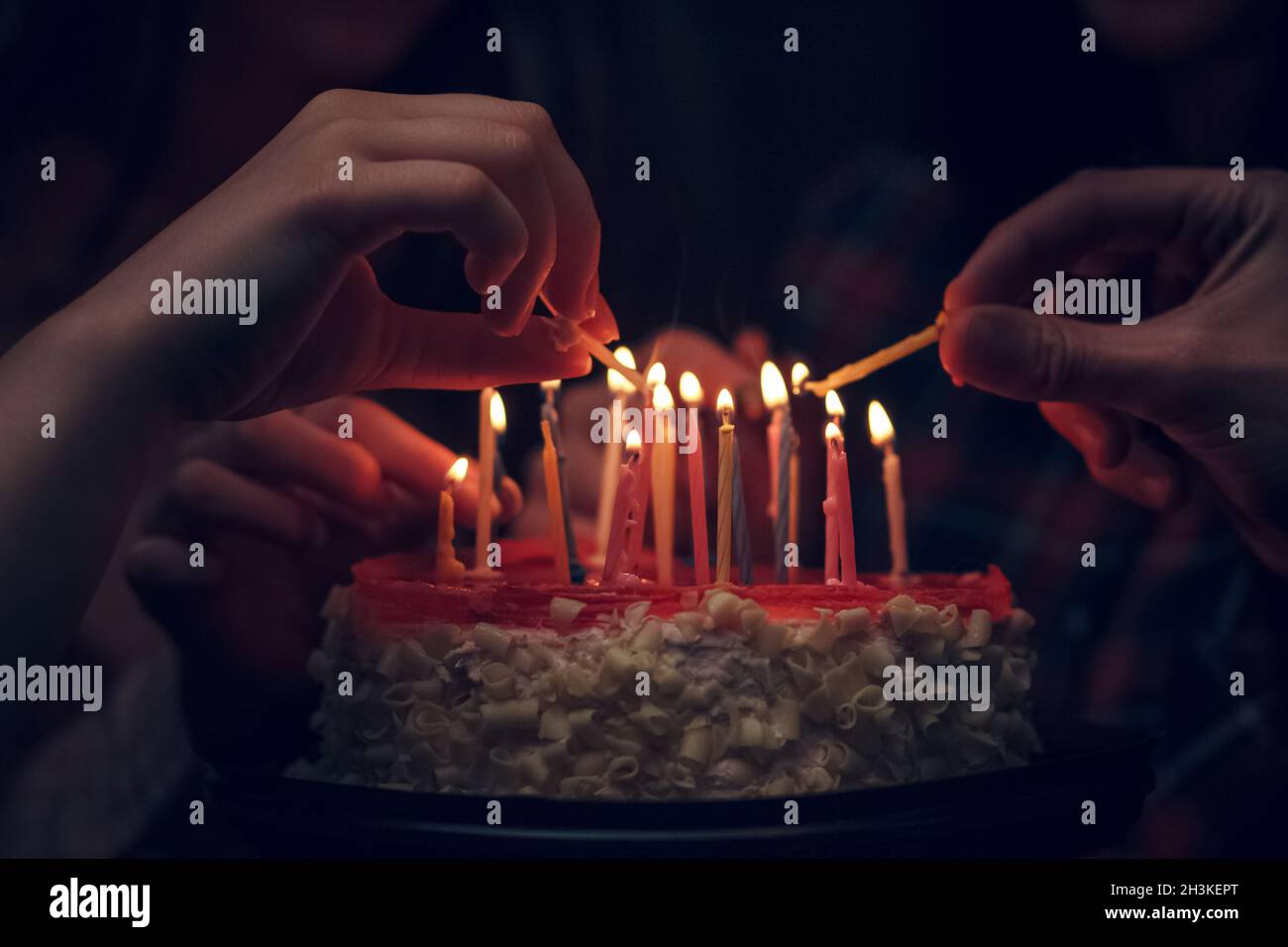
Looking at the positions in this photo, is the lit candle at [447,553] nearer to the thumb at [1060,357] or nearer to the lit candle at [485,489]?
the lit candle at [485,489]

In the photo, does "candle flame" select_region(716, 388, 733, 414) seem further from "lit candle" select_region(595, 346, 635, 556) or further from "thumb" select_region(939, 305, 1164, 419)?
"thumb" select_region(939, 305, 1164, 419)

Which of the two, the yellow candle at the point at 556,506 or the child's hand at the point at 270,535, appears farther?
the child's hand at the point at 270,535

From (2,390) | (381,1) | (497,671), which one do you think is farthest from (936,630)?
(381,1)

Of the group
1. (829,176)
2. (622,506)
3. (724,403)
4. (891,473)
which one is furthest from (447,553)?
(829,176)

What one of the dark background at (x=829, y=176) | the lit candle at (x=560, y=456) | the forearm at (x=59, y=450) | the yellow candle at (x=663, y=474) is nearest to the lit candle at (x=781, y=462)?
the yellow candle at (x=663, y=474)

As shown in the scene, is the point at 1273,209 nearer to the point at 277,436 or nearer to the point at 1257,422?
the point at 1257,422

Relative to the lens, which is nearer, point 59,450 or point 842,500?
point 59,450

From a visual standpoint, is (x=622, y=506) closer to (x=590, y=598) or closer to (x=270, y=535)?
(x=590, y=598)
